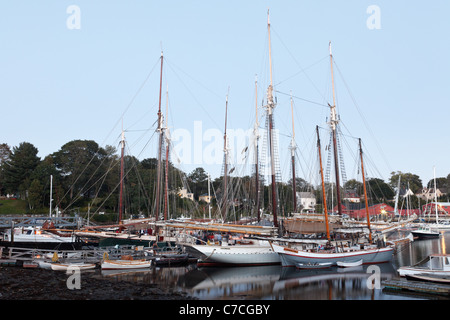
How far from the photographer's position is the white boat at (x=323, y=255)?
35.3 m

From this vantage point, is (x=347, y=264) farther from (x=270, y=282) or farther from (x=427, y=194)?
(x=427, y=194)

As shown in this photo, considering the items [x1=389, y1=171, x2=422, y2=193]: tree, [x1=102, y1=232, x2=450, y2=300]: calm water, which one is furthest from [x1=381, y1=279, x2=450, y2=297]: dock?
[x1=389, y1=171, x2=422, y2=193]: tree

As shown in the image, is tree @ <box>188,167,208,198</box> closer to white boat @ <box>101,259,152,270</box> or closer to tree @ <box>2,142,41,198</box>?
tree @ <box>2,142,41,198</box>

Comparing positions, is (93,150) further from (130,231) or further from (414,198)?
(414,198)

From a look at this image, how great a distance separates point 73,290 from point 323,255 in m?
22.0

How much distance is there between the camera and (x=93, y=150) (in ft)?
380

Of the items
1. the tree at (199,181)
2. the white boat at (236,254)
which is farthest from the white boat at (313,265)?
the tree at (199,181)

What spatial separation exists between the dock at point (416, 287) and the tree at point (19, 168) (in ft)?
327

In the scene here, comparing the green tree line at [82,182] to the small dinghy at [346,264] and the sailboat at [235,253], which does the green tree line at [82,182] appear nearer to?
the sailboat at [235,253]

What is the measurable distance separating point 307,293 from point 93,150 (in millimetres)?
102458
